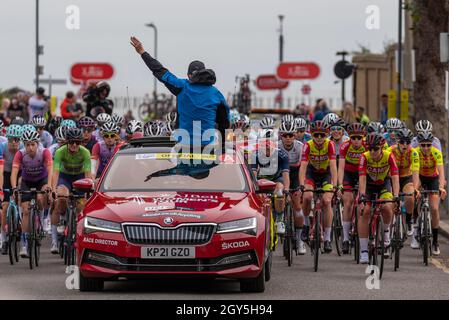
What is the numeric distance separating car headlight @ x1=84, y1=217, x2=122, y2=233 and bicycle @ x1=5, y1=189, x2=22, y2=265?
4188 millimetres

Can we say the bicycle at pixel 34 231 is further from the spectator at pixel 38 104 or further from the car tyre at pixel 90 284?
the spectator at pixel 38 104

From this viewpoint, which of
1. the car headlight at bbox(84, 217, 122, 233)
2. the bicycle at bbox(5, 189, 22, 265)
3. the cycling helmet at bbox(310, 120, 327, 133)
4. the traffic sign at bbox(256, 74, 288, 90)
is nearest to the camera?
the car headlight at bbox(84, 217, 122, 233)

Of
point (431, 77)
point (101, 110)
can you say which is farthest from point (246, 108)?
point (101, 110)

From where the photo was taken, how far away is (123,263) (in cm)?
1519

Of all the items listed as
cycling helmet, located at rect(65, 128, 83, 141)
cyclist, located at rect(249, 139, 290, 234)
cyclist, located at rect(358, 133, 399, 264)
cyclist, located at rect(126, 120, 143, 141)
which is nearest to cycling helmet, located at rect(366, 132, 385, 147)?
cyclist, located at rect(358, 133, 399, 264)

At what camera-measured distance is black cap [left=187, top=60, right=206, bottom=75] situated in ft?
59.2

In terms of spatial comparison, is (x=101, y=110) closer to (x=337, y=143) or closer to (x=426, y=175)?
(x=337, y=143)

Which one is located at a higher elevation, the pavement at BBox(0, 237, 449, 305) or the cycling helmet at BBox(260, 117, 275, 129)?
the cycling helmet at BBox(260, 117, 275, 129)

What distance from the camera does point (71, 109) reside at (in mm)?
35500

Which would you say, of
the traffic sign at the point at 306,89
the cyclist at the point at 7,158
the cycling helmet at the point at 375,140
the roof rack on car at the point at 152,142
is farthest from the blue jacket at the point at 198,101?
the traffic sign at the point at 306,89

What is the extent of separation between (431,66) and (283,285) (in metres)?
17.9

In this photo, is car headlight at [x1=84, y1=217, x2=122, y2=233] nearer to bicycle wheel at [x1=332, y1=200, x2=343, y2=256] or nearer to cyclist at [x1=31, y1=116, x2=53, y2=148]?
bicycle wheel at [x1=332, y1=200, x2=343, y2=256]

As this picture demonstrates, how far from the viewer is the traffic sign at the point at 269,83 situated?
55.8m
